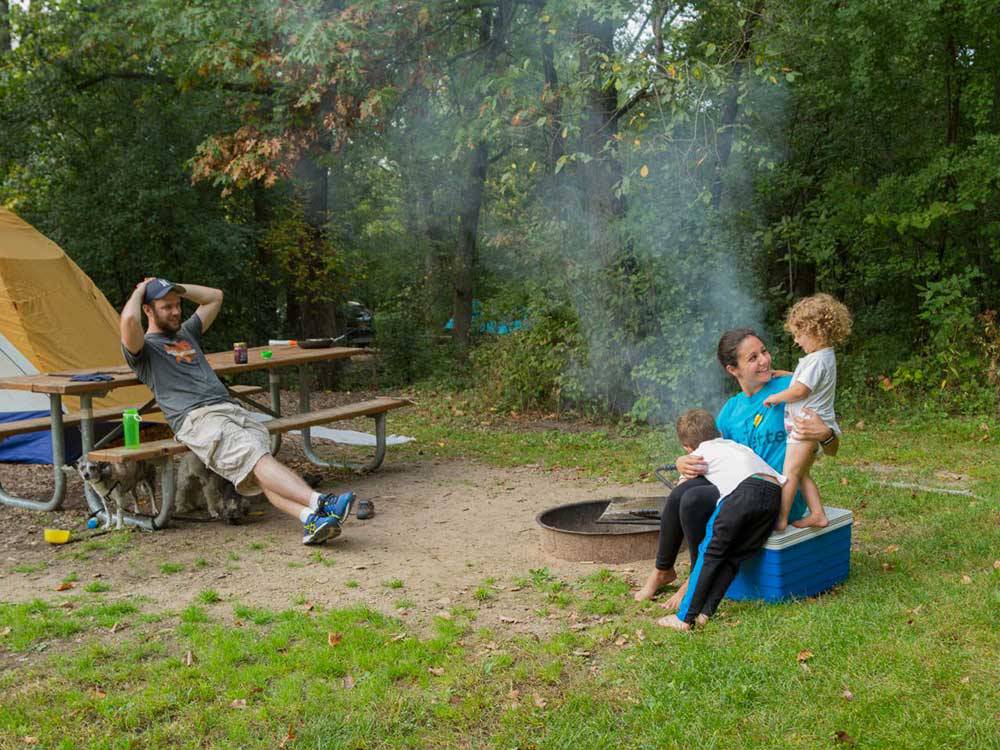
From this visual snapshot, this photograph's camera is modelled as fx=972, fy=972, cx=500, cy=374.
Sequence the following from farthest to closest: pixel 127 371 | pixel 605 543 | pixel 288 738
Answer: pixel 127 371 < pixel 605 543 < pixel 288 738

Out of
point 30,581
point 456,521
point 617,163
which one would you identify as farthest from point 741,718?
point 617,163

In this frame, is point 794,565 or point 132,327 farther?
point 132,327

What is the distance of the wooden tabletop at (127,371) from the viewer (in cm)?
558

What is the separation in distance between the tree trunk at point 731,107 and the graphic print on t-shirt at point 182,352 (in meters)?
4.83

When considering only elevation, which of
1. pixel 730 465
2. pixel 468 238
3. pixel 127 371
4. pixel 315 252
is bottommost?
pixel 730 465

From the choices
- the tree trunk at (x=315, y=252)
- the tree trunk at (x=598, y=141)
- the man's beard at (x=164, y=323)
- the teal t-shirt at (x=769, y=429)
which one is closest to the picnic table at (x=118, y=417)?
the man's beard at (x=164, y=323)

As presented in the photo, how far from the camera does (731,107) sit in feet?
28.6

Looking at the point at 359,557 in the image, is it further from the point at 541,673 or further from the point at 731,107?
the point at 731,107

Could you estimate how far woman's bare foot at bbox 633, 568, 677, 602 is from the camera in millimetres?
4086

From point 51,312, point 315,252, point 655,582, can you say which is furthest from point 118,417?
point 315,252

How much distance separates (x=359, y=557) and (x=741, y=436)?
2.08 metres

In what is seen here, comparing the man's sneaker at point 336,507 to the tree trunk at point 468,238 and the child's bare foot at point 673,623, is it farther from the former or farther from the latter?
the tree trunk at point 468,238

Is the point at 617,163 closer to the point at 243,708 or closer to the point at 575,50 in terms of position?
the point at 575,50

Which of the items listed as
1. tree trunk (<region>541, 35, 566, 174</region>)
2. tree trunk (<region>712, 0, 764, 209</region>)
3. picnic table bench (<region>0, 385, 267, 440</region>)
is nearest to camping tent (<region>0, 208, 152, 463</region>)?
picnic table bench (<region>0, 385, 267, 440</region>)
